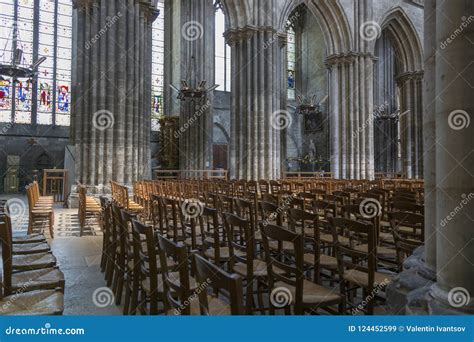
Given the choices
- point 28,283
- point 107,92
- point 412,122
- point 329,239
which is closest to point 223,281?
point 28,283

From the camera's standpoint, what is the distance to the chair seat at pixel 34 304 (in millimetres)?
2402

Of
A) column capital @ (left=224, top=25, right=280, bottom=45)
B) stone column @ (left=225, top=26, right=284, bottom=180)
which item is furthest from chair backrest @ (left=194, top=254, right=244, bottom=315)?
column capital @ (left=224, top=25, right=280, bottom=45)

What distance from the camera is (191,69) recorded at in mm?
22875

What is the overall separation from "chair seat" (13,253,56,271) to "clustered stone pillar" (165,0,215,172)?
18.2 m

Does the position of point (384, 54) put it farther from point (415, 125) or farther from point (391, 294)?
point (391, 294)

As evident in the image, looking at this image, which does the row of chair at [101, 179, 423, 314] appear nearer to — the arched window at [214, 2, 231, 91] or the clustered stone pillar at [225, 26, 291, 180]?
the clustered stone pillar at [225, 26, 291, 180]

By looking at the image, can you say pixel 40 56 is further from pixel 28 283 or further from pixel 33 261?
pixel 28 283

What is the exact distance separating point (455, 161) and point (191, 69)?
71.8ft

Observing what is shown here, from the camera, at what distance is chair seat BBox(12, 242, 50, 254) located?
3.93 m

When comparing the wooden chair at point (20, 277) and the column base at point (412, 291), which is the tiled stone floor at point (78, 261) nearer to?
the wooden chair at point (20, 277)

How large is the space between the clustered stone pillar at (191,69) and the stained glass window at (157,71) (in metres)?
0.39

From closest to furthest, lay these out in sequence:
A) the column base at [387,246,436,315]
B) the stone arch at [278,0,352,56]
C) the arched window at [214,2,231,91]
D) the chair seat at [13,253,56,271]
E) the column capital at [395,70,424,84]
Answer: the column base at [387,246,436,315]
the chair seat at [13,253,56,271]
the stone arch at [278,0,352,56]
the column capital at [395,70,424,84]
the arched window at [214,2,231,91]

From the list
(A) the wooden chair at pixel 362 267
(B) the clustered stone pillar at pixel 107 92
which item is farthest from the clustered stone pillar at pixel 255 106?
(A) the wooden chair at pixel 362 267

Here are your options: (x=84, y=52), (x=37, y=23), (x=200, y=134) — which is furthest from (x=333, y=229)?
(x=37, y=23)
